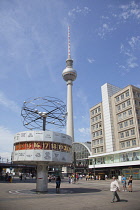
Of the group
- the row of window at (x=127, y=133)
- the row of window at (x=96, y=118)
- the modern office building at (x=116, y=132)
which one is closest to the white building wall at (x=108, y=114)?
the modern office building at (x=116, y=132)

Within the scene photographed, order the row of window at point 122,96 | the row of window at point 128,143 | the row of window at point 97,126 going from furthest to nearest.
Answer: the row of window at point 97,126 < the row of window at point 122,96 < the row of window at point 128,143

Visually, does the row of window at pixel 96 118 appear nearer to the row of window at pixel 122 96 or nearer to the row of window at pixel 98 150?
the row of window at pixel 122 96

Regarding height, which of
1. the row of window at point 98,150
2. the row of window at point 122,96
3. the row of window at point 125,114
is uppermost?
the row of window at point 122,96

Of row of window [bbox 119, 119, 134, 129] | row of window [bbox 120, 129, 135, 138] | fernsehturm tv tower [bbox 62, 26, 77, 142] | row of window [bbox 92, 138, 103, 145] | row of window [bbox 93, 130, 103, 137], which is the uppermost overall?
fernsehturm tv tower [bbox 62, 26, 77, 142]

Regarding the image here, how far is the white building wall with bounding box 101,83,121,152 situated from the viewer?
58.3m

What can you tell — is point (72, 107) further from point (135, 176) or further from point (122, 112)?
point (135, 176)

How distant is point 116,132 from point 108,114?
6.54 metres

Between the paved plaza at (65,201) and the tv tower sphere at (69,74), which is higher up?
the tv tower sphere at (69,74)

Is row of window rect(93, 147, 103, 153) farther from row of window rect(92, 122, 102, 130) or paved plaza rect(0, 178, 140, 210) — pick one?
paved plaza rect(0, 178, 140, 210)

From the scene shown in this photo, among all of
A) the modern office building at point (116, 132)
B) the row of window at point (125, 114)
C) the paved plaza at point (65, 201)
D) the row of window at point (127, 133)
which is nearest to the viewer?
the paved plaza at point (65, 201)

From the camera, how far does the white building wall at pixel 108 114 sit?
58287 mm

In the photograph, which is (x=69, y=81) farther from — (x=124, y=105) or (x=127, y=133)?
(x=127, y=133)

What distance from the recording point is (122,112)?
56656mm

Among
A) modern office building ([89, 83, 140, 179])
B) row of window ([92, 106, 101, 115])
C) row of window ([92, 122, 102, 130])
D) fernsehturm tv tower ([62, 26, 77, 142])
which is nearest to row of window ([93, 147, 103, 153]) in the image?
modern office building ([89, 83, 140, 179])
